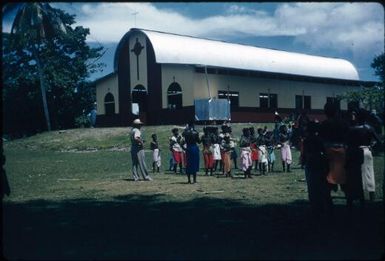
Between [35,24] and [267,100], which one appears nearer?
[35,24]

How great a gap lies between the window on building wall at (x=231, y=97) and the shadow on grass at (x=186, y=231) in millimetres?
21208

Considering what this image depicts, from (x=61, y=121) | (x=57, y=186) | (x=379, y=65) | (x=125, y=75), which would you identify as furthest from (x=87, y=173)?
(x=379, y=65)

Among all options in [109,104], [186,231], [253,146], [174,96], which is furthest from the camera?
[109,104]

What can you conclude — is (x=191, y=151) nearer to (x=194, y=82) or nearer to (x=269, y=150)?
(x=269, y=150)

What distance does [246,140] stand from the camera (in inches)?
504

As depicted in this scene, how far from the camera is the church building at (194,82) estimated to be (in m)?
29.4

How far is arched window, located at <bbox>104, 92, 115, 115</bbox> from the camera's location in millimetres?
33594

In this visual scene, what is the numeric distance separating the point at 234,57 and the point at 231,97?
4.08 metres

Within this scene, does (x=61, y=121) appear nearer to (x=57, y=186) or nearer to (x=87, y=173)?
(x=87, y=173)

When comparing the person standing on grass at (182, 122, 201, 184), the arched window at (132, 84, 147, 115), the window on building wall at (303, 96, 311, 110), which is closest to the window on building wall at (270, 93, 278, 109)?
the window on building wall at (303, 96, 311, 110)

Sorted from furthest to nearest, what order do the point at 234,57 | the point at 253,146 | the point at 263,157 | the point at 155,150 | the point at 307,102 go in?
the point at 307,102 < the point at 234,57 < the point at 155,150 < the point at 253,146 < the point at 263,157

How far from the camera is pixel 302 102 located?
34.3 m

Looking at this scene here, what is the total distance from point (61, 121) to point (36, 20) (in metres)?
12.4

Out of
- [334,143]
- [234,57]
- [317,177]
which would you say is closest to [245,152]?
[334,143]
